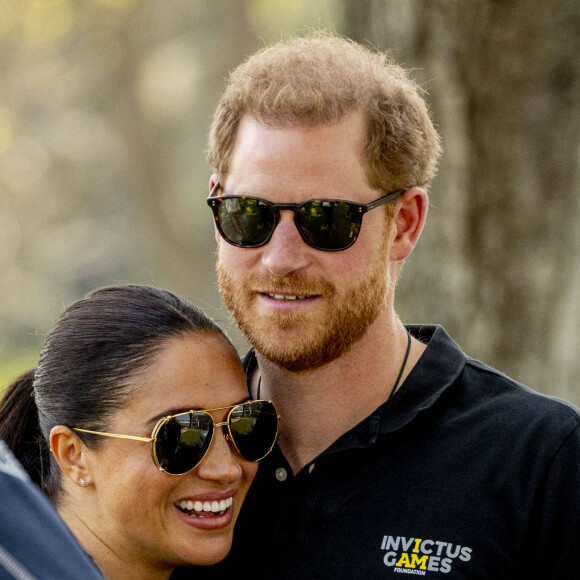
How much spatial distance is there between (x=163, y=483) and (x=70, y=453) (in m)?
0.29

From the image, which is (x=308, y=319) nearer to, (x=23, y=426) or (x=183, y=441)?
(x=183, y=441)

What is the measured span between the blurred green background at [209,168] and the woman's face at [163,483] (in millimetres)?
555

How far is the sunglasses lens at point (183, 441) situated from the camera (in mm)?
2527

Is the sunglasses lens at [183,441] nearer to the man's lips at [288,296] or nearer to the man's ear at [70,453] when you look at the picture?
the man's ear at [70,453]

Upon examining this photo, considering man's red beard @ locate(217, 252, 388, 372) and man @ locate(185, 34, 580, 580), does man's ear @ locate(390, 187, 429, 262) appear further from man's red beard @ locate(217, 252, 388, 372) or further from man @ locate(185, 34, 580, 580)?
man's red beard @ locate(217, 252, 388, 372)

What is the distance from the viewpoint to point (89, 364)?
266 cm

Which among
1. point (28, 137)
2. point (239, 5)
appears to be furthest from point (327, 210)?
point (28, 137)

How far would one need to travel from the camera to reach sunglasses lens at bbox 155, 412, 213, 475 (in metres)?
2.53

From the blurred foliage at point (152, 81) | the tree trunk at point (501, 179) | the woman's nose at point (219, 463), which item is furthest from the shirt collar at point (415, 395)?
the blurred foliage at point (152, 81)

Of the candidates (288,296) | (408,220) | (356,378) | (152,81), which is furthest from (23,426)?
(152,81)

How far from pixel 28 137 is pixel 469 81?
419 inches

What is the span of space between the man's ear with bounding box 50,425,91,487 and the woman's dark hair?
3 centimetres

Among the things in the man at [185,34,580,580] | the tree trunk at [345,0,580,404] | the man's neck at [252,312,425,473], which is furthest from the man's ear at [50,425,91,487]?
the tree trunk at [345,0,580,404]

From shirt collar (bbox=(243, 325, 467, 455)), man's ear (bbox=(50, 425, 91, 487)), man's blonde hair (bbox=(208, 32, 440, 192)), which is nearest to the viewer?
man's ear (bbox=(50, 425, 91, 487))
